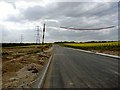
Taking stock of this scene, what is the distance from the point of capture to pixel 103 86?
9320 mm

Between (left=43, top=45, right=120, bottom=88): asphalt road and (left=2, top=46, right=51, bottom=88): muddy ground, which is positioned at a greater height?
(left=43, top=45, right=120, bottom=88): asphalt road

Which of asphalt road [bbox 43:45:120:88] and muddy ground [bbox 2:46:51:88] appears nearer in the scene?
asphalt road [bbox 43:45:120:88]

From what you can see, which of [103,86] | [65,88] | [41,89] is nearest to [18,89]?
[41,89]

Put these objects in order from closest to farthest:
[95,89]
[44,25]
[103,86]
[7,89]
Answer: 1. [95,89]
2. [103,86]
3. [7,89]
4. [44,25]

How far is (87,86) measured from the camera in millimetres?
9398

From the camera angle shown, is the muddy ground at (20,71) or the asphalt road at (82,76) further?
the muddy ground at (20,71)

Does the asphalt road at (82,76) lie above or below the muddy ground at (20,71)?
above

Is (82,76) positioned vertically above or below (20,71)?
above

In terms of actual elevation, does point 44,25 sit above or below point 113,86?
above

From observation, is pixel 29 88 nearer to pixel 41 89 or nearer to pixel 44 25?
pixel 41 89

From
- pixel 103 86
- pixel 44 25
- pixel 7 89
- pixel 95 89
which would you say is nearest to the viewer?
pixel 95 89

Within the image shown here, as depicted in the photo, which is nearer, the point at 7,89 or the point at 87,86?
the point at 87,86

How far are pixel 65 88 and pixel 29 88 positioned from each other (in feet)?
5.78

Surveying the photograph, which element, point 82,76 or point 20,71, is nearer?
point 82,76
